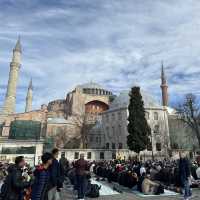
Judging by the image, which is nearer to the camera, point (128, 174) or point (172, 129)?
point (128, 174)

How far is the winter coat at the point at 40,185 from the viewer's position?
4.33 m

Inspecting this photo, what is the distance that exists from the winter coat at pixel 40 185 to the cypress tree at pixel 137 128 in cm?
2701

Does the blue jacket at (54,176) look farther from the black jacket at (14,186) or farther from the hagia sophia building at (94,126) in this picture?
the hagia sophia building at (94,126)

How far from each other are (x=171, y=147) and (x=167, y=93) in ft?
69.2

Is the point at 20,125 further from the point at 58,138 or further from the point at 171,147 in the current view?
the point at 171,147

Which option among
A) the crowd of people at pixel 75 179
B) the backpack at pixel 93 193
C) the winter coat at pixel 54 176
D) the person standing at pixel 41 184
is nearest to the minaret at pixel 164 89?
the crowd of people at pixel 75 179

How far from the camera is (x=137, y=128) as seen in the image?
3125cm

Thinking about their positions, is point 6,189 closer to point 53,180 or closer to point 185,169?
point 53,180

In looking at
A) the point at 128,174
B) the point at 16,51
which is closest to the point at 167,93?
the point at 16,51

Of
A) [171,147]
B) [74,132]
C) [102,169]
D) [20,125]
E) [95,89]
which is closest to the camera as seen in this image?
[102,169]


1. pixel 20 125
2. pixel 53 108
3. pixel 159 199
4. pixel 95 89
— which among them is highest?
pixel 95 89

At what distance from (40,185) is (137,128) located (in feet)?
90.6

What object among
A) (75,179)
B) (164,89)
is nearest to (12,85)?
(164,89)

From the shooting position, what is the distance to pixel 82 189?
26.5 feet
